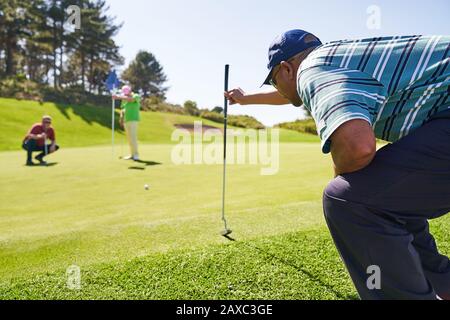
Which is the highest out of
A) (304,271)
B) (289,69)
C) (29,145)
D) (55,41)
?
(55,41)

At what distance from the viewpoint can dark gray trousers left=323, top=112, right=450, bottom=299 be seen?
1.83m

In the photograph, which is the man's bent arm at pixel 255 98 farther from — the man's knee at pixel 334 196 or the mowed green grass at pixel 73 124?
the mowed green grass at pixel 73 124

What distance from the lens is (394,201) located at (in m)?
1.86

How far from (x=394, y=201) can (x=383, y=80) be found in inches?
23.4

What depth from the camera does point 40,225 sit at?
4.32 metres

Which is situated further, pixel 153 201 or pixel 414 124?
pixel 153 201

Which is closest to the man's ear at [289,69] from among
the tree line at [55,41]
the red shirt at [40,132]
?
the red shirt at [40,132]

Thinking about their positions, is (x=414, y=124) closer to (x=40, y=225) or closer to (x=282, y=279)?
(x=282, y=279)

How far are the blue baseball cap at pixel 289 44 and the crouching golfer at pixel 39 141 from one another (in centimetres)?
1031

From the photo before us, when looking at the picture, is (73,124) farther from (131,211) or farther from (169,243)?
(169,243)

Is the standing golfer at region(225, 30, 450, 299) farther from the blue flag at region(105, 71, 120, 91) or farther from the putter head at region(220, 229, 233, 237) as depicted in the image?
the blue flag at region(105, 71, 120, 91)

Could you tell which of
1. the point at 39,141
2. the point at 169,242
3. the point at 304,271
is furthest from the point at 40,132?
the point at 304,271
